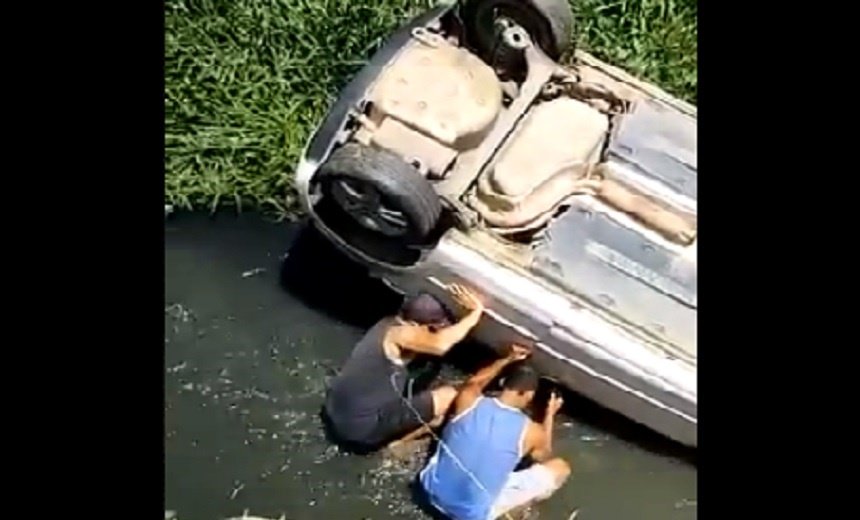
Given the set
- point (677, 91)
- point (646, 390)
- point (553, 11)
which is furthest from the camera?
point (677, 91)

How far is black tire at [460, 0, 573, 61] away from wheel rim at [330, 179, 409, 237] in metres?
0.71

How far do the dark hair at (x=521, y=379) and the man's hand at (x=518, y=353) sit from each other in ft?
0.08

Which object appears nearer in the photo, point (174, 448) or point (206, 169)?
point (174, 448)

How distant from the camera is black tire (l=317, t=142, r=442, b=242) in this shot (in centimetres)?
499

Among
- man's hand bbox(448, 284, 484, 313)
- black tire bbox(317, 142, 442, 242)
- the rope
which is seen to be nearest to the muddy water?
the rope

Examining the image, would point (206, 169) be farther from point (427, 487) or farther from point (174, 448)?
point (427, 487)

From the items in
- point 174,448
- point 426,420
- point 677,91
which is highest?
point 677,91

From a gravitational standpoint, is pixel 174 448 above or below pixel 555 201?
below

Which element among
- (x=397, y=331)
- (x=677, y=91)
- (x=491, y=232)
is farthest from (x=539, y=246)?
(x=677, y=91)

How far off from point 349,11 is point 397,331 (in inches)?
52.1

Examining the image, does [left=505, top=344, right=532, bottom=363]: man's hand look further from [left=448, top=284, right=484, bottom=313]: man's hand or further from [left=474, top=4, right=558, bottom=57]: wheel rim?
[left=474, top=4, right=558, bottom=57]: wheel rim

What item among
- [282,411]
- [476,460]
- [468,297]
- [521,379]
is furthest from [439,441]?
[282,411]

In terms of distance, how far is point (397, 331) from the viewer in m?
5.16

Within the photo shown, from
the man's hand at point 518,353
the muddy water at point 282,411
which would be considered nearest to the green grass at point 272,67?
the muddy water at point 282,411
